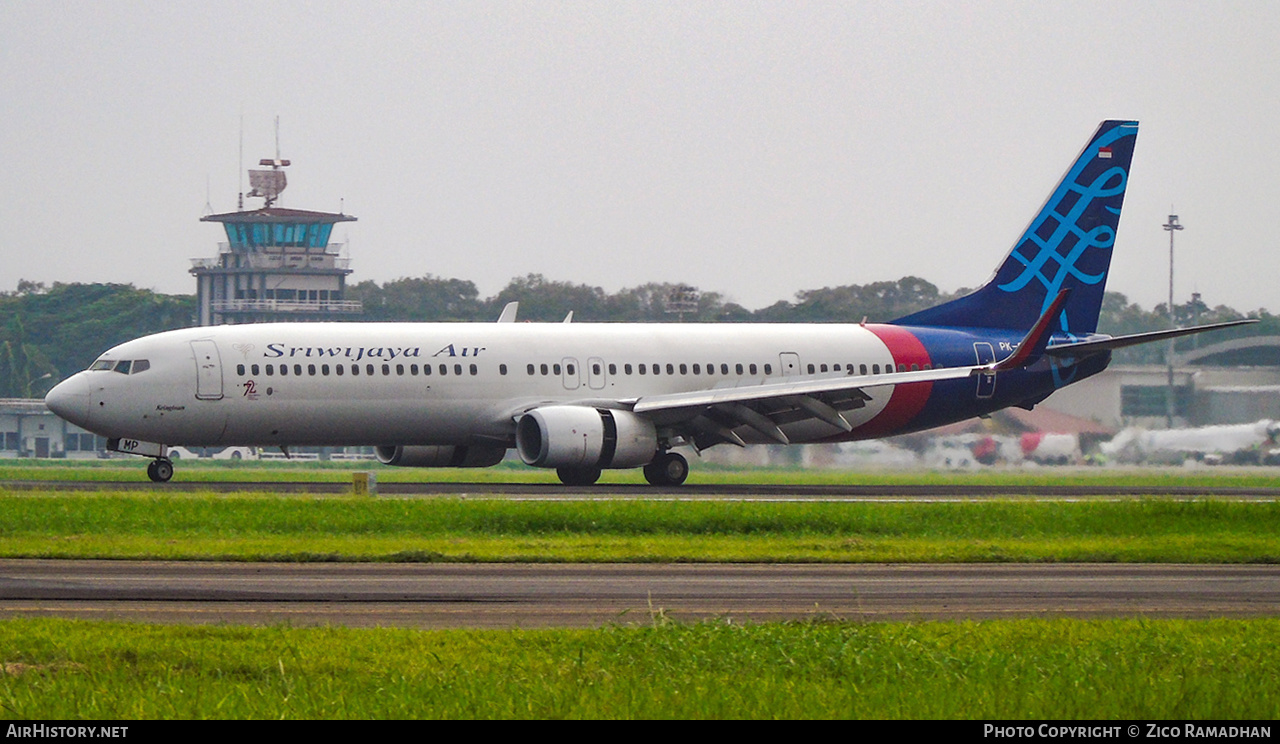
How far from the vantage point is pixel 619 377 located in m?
43.1

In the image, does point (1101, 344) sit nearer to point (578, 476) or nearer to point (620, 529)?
point (578, 476)

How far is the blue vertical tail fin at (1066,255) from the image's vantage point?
4759 cm

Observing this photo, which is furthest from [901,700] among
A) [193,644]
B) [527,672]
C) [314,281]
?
[314,281]

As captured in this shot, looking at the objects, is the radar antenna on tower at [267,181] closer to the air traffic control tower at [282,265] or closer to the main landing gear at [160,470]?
the air traffic control tower at [282,265]

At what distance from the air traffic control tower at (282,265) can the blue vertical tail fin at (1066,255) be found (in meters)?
67.6

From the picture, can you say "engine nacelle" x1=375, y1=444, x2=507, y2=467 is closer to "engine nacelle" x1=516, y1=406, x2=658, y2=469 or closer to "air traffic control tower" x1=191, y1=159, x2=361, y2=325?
"engine nacelle" x1=516, y1=406, x2=658, y2=469

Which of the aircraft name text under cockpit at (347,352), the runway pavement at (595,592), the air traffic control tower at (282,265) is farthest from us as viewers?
the air traffic control tower at (282,265)

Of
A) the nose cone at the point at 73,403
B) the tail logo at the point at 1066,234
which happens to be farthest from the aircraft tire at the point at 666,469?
the nose cone at the point at 73,403

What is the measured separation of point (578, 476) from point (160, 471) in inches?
382

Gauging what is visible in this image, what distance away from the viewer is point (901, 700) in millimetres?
12086

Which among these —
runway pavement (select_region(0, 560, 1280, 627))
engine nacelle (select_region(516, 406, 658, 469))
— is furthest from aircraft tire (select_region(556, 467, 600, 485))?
runway pavement (select_region(0, 560, 1280, 627))

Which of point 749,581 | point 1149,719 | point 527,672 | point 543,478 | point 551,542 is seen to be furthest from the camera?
point 543,478
